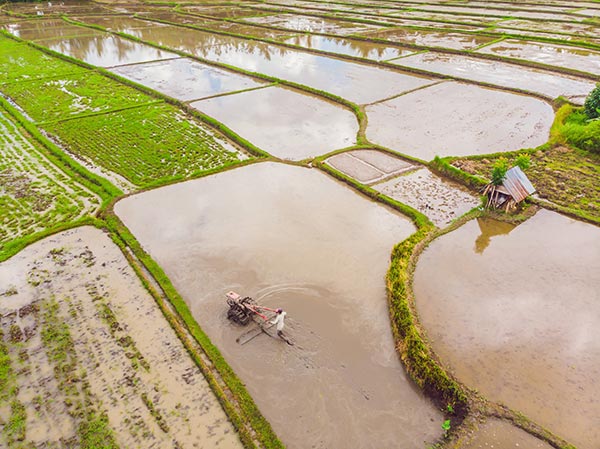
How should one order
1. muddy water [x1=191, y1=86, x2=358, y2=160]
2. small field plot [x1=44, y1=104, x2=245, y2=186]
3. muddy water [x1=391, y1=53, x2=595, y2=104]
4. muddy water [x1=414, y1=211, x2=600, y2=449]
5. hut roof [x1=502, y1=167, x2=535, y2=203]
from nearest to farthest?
muddy water [x1=414, y1=211, x2=600, y2=449] < hut roof [x1=502, y1=167, x2=535, y2=203] < small field plot [x1=44, y1=104, x2=245, y2=186] < muddy water [x1=191, y1=86, x2=358, y2=160] < muddy water [x1=391, y1=53, x2=595, y2=104]

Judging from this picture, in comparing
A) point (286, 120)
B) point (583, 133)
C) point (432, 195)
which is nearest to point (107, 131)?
point (286, 120)

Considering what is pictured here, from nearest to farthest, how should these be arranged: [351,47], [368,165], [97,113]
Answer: [368,165], [97,113], [351,47]

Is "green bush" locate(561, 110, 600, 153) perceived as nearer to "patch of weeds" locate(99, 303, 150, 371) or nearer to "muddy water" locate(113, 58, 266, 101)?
"muddy water" locate(113, 58, 266, 101)

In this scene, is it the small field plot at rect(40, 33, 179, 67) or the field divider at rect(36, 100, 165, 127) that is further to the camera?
the small field plot at rect(40, 33, 179, 67)

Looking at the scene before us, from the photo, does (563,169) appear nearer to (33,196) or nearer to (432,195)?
(432,195)

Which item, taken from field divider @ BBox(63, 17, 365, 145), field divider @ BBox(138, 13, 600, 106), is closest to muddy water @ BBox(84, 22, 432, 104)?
field divider @ BBox(138, 13, 600, 106)

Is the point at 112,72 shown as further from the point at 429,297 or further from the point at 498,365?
the point at 498,365
